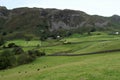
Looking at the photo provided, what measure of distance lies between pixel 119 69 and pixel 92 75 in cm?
392

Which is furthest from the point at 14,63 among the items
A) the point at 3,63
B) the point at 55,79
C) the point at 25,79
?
the point at 55,79

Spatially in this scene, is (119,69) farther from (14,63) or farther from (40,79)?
(14,63)

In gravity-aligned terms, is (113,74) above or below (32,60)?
above

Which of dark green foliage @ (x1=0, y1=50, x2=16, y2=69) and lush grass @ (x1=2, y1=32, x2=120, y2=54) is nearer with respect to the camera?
dark green foliage @ (x1=0, y1=50, x2=16, y2=69)

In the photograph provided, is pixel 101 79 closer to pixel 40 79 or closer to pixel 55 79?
pixel 55 79

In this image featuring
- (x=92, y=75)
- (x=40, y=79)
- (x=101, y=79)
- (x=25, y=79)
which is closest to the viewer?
(x=101, y=79)

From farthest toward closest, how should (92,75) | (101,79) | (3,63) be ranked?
(3,63)
(92,75)
(101,79)

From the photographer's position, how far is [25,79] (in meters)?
29.5

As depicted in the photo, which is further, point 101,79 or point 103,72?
point 103,72

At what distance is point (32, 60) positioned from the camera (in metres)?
71.9

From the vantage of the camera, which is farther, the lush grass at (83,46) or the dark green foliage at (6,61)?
the lush grass at (83,46)

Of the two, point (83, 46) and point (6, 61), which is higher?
point (6, 61)

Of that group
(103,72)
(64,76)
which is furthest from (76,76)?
(103,72)

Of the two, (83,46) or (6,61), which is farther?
(83,46)
